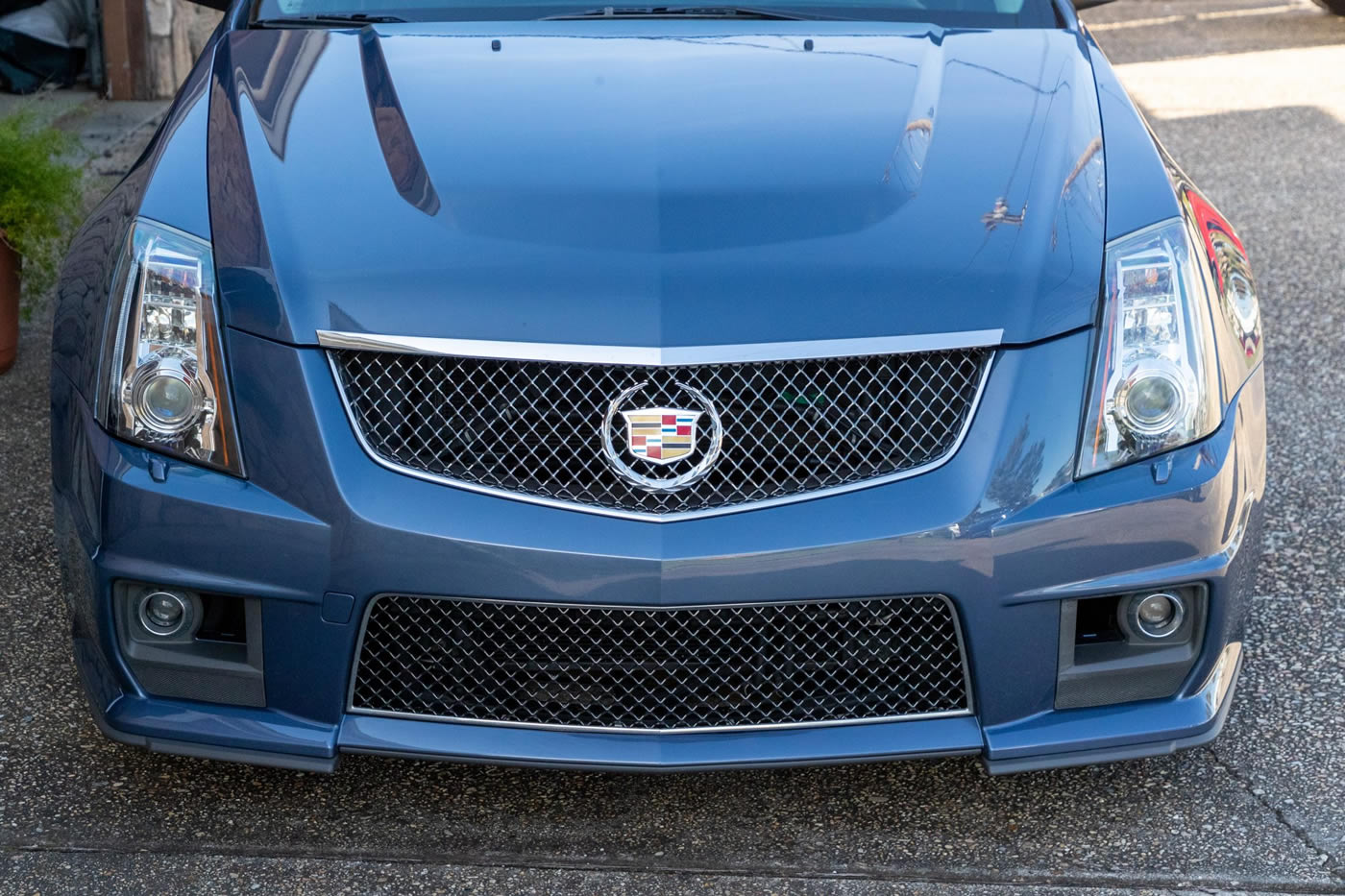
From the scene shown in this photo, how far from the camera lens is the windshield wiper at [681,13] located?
124 inches

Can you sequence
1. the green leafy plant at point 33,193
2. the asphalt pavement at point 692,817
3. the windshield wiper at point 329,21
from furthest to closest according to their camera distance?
the green leafy plant at point 33,193
the windshield wiper at point 329,21
the asphalt pavement at point 692,817

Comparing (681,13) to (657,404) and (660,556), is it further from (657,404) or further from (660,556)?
(660,556)

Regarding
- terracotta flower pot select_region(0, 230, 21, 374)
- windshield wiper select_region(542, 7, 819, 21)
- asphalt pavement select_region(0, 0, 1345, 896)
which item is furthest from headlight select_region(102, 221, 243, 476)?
terracotta flower pot select_region(0, 230, 21, 374)

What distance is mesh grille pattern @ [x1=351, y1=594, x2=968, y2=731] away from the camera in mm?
2234

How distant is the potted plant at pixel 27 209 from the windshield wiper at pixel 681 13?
178cm

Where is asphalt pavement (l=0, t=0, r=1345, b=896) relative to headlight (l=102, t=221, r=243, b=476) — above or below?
below

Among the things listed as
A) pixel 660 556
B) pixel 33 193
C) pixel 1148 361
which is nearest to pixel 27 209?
pixel 33 193

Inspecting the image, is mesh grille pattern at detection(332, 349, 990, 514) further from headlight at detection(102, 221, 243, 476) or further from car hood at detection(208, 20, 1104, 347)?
headlight at detection(102, 221, 243, 476)

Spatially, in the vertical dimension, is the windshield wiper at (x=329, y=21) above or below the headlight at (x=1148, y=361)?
above

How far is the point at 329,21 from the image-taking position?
123 inches

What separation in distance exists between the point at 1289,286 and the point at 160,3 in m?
5.52

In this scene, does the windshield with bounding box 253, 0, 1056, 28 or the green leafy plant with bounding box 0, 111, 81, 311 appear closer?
the windshield with bounding box 253, 0, 1056, 28

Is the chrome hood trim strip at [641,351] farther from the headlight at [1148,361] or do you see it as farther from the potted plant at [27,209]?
the potted plant at [27,209]

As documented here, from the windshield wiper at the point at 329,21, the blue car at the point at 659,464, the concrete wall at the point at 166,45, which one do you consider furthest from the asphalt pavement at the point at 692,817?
the concrete wall at the point at 166,45
